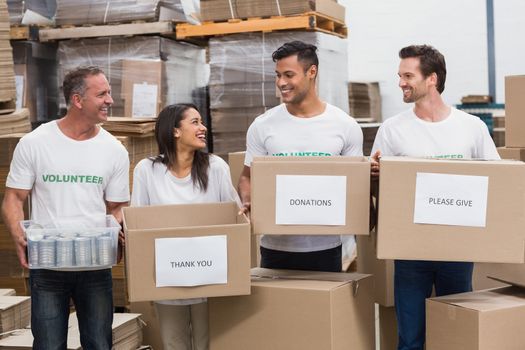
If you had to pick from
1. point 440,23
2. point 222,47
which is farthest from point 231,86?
point 440,23

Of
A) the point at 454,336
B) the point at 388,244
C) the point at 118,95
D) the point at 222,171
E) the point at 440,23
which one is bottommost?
the point at 454,336

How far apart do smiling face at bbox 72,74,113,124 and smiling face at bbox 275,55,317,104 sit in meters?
0.75

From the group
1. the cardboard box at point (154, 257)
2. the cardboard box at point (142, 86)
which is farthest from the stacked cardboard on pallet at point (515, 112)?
the cardboard box at point (142, 86)

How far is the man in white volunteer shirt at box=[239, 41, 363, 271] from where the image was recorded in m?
3.39

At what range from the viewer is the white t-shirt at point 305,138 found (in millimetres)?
3379

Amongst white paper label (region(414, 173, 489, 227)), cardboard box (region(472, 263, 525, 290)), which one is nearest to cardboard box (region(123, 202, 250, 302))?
white paper label (region(414, 173, 489, 227))

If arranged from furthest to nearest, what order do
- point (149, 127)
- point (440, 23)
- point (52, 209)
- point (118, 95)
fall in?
point (440, 23) → point (118, 95) → point (149, 127) → point (52, 209)

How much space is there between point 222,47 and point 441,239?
10.4 ft

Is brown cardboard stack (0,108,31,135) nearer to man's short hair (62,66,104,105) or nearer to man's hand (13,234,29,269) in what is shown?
man's short hair (62,66,104,105)

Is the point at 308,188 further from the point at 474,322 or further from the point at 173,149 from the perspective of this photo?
the point at 474,322

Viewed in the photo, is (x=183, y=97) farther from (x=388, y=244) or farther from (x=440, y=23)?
(x=440, y=23)

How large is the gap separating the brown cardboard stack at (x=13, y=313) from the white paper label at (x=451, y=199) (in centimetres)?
243

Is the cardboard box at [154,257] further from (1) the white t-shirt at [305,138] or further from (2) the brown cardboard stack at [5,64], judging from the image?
(2) the brown cardboard stack at [5,64]

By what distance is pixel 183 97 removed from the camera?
601cm
